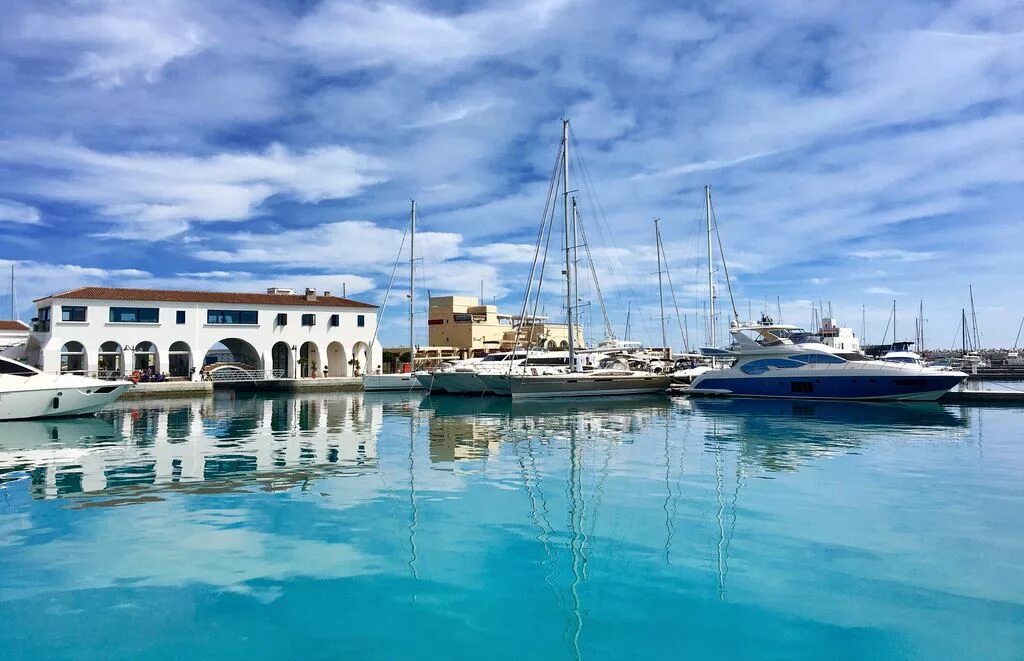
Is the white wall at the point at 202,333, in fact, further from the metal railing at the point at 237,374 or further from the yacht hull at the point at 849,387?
the yacht hull at the point at 849,387

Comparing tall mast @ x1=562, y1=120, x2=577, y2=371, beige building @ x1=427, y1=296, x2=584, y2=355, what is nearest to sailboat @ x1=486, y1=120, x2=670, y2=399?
tall mast @ x1=562, y1=120, x2=577, y2=371

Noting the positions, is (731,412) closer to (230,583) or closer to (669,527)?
(669,527)

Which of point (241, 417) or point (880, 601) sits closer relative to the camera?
point (880, 601)

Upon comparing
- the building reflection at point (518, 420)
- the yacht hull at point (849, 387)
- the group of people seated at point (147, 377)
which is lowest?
the building reflection at point (518, 420)

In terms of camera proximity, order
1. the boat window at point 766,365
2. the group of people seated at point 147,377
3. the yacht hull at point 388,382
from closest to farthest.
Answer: the boat window at point 766,365
the group of people seated at point 147,377
the yacht hull at point 388,382

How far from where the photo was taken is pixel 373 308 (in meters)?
61.7

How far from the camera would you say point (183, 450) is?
19.1 meters

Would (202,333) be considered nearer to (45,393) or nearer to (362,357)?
(362,357)

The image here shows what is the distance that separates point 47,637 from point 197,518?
14.6 feet

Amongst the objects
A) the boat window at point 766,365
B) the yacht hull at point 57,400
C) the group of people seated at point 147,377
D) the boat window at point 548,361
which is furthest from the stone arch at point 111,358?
the boat window at point 766,365

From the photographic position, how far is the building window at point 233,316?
5400 cm

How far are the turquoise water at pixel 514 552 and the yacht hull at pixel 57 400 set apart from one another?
8.01 m

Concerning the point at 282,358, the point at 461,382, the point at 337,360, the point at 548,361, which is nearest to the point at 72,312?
the point at 282,358

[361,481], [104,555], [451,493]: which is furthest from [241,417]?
[104,555]
